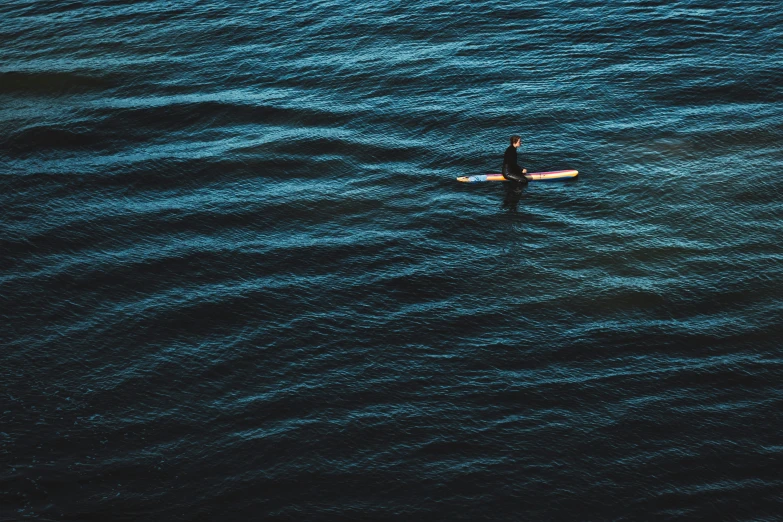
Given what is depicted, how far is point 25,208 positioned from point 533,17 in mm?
34235

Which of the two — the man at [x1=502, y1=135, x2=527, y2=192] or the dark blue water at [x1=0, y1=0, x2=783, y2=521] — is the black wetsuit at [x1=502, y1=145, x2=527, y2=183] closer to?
the man at [x1=502, y1=135, x2=527, y2=192]

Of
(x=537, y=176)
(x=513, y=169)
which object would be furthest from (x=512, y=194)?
(x=537, y=176)

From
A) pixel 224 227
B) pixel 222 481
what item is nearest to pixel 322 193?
pixel 224 227

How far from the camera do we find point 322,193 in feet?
158

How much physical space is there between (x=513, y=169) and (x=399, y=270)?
845 centimetres

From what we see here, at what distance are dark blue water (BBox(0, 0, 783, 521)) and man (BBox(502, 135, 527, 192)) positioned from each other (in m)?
0.64

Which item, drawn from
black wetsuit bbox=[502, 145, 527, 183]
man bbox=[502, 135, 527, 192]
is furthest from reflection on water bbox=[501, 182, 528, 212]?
black wetsuit bbox=[502, 145, 527, 183]

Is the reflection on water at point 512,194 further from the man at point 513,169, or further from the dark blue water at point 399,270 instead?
the dark blue water at point 399,270

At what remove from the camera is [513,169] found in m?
46.4

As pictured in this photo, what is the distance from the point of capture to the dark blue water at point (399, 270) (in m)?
32.5

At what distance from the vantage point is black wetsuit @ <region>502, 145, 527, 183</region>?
46.1 m

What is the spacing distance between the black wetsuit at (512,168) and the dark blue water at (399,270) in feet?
2.88

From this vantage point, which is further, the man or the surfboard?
the surfboard

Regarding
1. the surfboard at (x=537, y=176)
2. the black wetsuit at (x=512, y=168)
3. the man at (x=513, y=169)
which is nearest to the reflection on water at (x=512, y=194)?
the man at (x=513, y=169)
